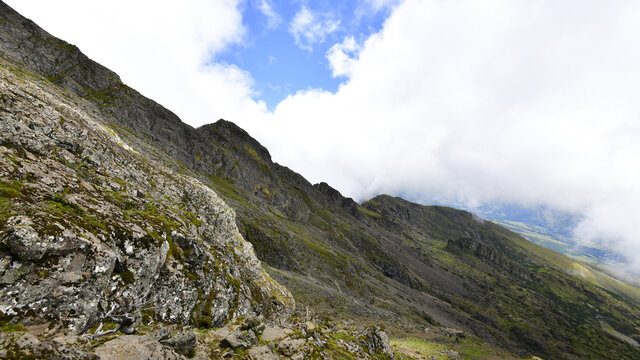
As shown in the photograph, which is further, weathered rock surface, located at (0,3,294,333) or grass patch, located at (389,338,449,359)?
grass patch, located at (389,338,449,359)

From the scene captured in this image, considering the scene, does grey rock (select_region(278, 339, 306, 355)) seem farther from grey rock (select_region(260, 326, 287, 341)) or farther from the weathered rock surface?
the weathered rock surface

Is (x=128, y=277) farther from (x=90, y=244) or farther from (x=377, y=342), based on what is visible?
(x=377, y=342)

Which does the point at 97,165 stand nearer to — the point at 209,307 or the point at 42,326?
the point at 209,307

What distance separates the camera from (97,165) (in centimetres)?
2912

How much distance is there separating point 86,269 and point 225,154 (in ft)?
623

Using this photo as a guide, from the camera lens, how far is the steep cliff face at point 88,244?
12.6m

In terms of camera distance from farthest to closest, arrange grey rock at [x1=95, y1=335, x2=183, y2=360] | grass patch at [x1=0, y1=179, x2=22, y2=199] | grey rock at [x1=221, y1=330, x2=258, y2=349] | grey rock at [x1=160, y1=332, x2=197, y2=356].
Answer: grey rock at [x1=221, y1=330, x2=258, y2=349], grass patch at [x1=0, y1=179, x2=22, y2=199], grey rock at [x1=160, y1=332, x2=197, y2=356], grey rock at [x1=95, y1=335, x2=183, y2=360]

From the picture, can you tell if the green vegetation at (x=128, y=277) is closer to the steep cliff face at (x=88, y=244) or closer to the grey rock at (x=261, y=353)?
the steep cliff face at (x=88, y=244)

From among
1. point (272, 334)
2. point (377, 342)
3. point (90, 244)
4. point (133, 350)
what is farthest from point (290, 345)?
point (377, 342)

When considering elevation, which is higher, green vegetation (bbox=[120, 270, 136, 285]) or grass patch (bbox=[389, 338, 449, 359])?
green vegetation (bbox=[120, 270, 136, 285])

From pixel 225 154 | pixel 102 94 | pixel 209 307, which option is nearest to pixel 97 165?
pixel 209 307

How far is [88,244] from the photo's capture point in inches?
601

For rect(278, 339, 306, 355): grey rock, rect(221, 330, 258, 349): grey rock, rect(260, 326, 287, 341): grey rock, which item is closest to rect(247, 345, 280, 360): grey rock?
rect(221, 330, 258, 349): grey rock

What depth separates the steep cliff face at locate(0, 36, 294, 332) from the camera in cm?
1261
